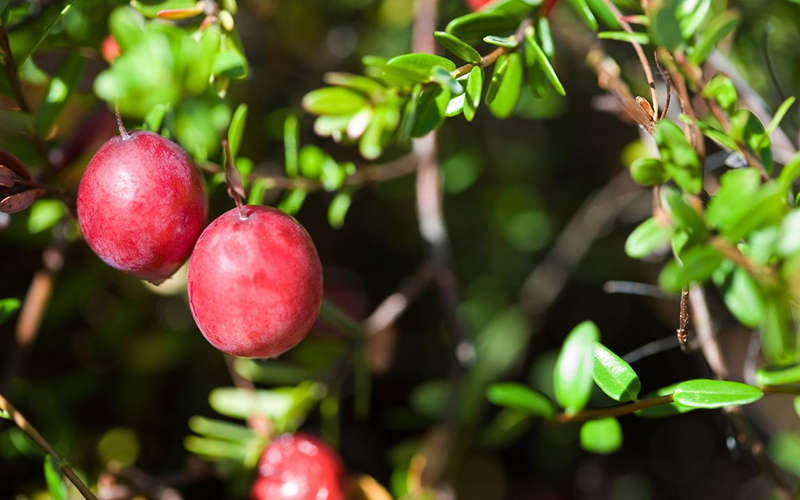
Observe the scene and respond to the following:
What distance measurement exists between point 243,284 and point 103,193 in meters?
0.19

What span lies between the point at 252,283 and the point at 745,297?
47 centimetres

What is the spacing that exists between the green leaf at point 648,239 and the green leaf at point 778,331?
125 millimetres

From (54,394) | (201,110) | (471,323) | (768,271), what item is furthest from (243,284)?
(471,323)

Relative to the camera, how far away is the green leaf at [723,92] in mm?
775

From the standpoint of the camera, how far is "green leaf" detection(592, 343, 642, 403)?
722 mm

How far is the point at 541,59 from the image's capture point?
771mm

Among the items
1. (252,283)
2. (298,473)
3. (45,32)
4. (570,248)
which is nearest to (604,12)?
(252,283)

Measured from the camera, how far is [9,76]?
84 cm

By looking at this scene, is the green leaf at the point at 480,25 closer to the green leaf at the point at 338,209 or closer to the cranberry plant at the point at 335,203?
the cranberry plant at the point at 335,203

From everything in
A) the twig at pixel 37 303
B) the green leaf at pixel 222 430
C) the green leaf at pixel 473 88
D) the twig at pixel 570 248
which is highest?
the green leaf at pixel 473 88

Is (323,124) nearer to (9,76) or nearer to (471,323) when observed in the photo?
(9,76)

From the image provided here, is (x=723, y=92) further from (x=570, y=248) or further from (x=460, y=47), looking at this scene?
(x=570, y=248)

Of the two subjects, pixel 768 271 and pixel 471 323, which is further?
pixel 471 323

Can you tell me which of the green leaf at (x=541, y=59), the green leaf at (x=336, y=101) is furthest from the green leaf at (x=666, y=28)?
the green leaf at (x=336, y=101)
